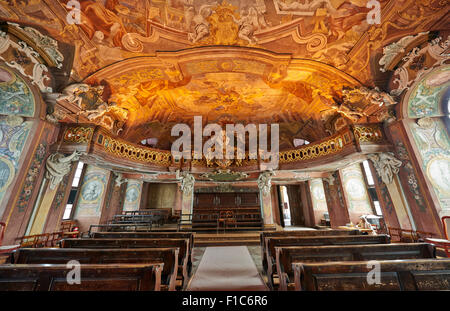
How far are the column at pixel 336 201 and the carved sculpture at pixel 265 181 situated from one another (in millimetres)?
3869

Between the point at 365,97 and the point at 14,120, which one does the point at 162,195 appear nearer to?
the point at 14,120

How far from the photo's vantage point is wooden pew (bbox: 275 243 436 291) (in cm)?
273

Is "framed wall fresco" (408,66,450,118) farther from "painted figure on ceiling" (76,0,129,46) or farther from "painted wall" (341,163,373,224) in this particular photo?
"painted figure on ceiling" (76,0,129,46)

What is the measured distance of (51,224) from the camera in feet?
19.0

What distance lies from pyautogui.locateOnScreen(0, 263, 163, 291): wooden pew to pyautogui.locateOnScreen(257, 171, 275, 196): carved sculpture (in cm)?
890

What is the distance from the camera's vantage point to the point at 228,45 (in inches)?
239

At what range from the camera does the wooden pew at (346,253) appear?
8.95ft

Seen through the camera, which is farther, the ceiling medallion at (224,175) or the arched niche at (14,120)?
the ceiling medallion at (224,175)

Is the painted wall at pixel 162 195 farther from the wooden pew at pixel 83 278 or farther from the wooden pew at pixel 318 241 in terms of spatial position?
the wooden pew at pixel 83 278

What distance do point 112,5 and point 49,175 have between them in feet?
18.9

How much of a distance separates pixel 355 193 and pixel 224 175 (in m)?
7.77

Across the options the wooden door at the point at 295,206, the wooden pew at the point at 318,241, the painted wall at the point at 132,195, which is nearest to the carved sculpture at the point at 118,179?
the painted wall at the point at 132,195

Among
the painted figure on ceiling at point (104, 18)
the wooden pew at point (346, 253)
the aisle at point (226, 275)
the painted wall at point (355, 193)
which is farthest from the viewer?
the painted wall at point (355, 193)
